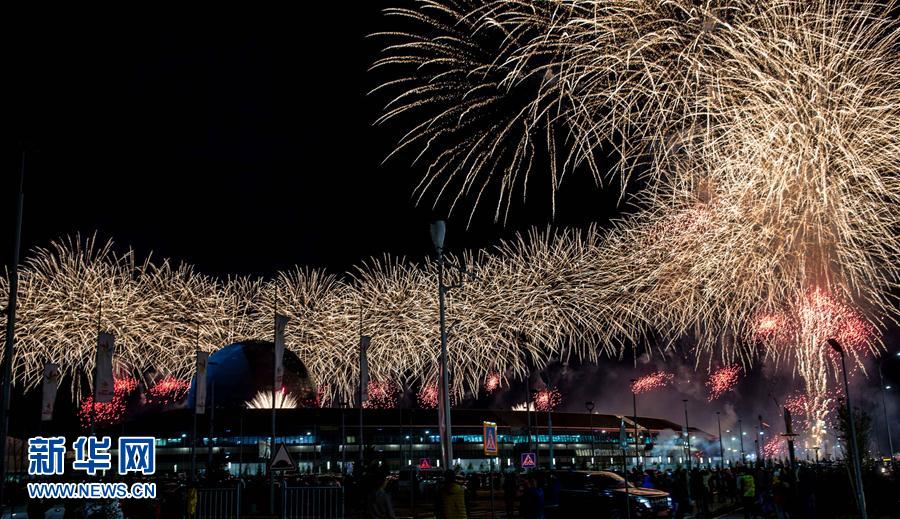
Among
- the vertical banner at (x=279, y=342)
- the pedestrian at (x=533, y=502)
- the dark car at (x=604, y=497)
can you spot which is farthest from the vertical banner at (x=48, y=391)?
the pedestrian at (x=533, y=502)

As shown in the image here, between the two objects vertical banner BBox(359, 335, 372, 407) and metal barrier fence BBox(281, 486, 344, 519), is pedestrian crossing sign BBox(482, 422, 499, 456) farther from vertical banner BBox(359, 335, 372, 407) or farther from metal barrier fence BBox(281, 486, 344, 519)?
vertical banner BBox(359, 335, 372, 407)

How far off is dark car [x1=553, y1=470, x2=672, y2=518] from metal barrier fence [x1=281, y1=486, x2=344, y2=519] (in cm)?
788

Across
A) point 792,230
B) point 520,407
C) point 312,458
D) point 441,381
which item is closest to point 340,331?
point 441,381

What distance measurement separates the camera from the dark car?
26.3 meters

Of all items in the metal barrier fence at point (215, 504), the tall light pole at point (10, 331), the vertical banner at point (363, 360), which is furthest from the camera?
the vertical banner at point (363, 360)

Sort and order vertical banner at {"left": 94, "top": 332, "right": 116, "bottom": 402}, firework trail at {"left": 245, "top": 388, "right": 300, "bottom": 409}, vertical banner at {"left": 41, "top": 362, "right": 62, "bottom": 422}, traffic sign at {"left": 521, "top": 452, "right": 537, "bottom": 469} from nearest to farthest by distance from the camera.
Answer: traffic sign at {"left": 521, "top": 452, "right": 537, "bottom": 469} → vertical banner at {"left": 94, "top": 332, "right": 116, "bottom": 402} → vertical banner at {"left": 41, "top": 362, "right": 62, "bottom": 422} → firework trail at {"left": 245, "top": 388, "right": 300, "bottom": 409}

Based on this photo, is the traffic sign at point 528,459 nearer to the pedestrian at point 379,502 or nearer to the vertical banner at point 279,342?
the vertical banner at point 279,342

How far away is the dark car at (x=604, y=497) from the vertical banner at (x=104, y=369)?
63.6 ft

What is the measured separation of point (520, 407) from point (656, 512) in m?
81.2

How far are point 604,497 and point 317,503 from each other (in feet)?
31.0

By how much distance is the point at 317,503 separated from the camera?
24844 mm

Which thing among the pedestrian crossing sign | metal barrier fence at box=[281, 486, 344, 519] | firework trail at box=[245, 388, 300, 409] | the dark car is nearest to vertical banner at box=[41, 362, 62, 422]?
metal barrier fence at box=[281, 486, 344, 519]

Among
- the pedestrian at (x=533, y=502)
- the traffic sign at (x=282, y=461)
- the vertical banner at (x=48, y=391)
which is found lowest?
the pedestrian at (x=533, y=502)

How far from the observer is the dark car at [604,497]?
26312mm
